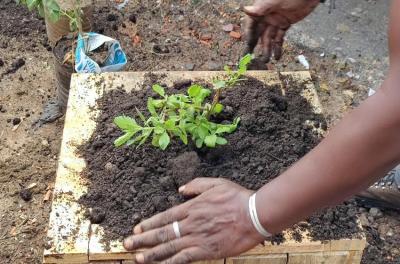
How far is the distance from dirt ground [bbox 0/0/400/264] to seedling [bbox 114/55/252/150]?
3.81 ft

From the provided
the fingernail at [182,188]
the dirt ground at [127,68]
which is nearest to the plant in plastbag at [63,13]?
the dirt ground at [127,68]

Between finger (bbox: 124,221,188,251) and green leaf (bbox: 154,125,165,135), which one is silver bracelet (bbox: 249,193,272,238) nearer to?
finger (bbox: 124,221,188,251)

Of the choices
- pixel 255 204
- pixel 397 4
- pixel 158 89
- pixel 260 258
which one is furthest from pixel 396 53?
pixel 158 89

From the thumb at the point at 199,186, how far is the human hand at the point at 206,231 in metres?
0.04

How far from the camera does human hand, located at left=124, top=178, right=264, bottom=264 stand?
181 cm

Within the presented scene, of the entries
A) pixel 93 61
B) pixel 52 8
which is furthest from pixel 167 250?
pixel 52 8

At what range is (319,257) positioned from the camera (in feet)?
6.91

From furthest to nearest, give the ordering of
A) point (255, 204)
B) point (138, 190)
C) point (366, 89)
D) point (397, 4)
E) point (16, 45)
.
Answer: point (16, 45), point (366, 89), point (138, 190), point (255, 204), point (397, 4)

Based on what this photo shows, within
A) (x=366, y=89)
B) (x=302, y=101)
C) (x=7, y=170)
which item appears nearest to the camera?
(x=302, y=101)

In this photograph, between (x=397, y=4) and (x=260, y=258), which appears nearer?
(x=397, y=4)

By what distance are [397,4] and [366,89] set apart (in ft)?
8.24

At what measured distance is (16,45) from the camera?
426 centimetres

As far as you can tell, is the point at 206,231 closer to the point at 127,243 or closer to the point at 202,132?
the point at 127,243

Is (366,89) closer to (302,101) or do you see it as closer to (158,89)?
(302,101)
